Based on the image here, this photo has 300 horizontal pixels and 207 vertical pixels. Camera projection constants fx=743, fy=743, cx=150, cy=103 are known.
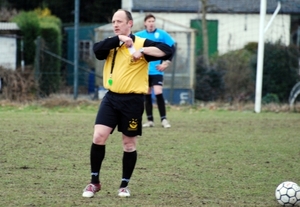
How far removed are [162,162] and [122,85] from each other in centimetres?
239

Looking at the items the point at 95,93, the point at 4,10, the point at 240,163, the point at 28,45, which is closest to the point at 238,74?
the point at 95,93

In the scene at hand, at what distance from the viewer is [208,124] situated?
14.1m

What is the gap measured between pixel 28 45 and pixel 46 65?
1.16 meters

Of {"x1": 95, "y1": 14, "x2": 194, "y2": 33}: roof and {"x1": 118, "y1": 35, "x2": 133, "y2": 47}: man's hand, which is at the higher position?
{"x1": 95, "y1": 14, "x2": 194, "y2": 33}: roof

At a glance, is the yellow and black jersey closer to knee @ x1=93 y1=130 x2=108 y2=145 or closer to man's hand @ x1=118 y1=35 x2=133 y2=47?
man's hand @ x1=118 y1=35 x2=133 y2=47

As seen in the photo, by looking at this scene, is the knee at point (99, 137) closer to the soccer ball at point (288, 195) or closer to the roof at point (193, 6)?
the soccer ball at point (288, 195)

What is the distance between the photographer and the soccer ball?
21.2 feet

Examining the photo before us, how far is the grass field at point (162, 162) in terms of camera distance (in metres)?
6.87

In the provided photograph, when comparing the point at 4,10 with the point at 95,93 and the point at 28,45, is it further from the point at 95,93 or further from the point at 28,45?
the point at 95,93

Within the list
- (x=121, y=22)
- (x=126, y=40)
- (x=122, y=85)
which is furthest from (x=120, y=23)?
(x=122, y=85)

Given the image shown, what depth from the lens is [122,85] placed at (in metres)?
6.95

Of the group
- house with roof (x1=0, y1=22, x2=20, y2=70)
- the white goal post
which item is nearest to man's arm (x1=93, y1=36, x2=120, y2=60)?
the white goal post

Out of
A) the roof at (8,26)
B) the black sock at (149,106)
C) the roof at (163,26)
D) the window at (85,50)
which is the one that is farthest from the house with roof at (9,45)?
the black sock at (149,106)

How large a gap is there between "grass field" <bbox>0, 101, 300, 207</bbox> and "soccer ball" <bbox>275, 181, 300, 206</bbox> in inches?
6.3
